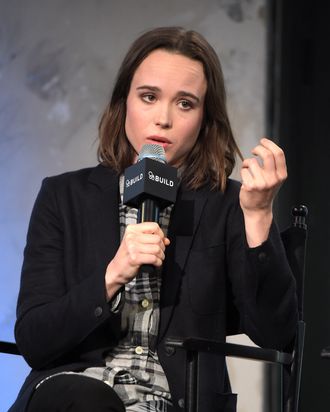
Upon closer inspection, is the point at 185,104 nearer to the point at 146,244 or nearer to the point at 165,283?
the point at 165,283

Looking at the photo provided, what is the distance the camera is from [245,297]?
5.90ft

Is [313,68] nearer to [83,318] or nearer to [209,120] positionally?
[209,120]

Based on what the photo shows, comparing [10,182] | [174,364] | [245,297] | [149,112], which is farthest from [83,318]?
[10,182]

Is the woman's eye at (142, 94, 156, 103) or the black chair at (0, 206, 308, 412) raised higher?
the woman's eye at (142, 94, 156, 103)

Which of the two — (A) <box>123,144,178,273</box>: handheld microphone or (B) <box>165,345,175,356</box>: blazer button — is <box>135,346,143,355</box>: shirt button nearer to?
(B) <box>165,345,175,356</box>: blazer button

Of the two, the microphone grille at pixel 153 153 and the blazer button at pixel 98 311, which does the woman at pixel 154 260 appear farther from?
the microphone grille at pixel 153 153

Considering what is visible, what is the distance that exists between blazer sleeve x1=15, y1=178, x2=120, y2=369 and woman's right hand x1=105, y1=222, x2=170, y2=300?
0.32ft

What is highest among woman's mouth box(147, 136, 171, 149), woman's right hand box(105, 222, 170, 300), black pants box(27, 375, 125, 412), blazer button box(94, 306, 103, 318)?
woman's mouth box(147, 136, 171, 149)

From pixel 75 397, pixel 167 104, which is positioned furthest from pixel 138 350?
pixel 167 104

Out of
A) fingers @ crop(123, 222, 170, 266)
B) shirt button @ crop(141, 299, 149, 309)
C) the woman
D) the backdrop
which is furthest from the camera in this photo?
the backdrop

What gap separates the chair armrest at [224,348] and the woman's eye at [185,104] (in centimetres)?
59

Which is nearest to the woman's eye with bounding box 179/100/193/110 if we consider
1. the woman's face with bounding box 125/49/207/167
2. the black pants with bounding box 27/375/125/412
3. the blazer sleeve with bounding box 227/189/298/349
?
the woman's face with bounding box 125/49/207/167

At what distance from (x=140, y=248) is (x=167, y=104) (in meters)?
0.49

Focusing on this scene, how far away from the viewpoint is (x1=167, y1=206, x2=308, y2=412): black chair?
5.13 feet
